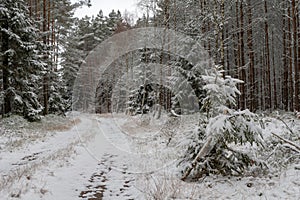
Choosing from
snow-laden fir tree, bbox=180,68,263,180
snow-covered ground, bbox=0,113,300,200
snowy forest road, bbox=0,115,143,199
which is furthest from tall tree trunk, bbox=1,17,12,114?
snow-laden fir tree, bbox=180,68,263,180

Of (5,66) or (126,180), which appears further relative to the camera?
(5,66)

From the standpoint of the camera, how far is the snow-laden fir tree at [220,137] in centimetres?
516

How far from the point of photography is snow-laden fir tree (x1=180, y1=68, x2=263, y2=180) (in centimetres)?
516

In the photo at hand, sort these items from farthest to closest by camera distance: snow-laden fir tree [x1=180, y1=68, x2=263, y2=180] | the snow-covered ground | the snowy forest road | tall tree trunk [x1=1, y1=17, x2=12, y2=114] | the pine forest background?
tall tree trunk [x1=1, y1=17, x2=12, y2=114] < the pine forest background < snow-laden fir tree [x1=180, y1=68, x2=263, y2=180] < the snowy forest road < the snow-covered ground

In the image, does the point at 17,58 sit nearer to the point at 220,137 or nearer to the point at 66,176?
the point at 66,176

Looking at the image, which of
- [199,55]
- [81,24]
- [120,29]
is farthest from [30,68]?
[81,24]

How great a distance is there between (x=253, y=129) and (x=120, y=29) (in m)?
31.2

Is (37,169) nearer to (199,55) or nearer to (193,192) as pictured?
(193,192)

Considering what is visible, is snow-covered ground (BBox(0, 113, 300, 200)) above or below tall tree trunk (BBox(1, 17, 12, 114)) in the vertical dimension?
below

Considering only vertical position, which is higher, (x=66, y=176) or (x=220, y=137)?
(x=220, y=137)

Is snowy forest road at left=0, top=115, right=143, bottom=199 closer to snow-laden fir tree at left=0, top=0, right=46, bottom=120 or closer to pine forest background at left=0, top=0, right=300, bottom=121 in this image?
pine forest background at left=0, top=0, right=300, bottom=121

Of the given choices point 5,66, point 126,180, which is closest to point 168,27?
point 5,66

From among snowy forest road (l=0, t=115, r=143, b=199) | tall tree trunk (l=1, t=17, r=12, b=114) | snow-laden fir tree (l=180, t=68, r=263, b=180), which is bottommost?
snowy forest road (l=0, t=115, r=143, b=199)

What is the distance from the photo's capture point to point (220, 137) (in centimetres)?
521
